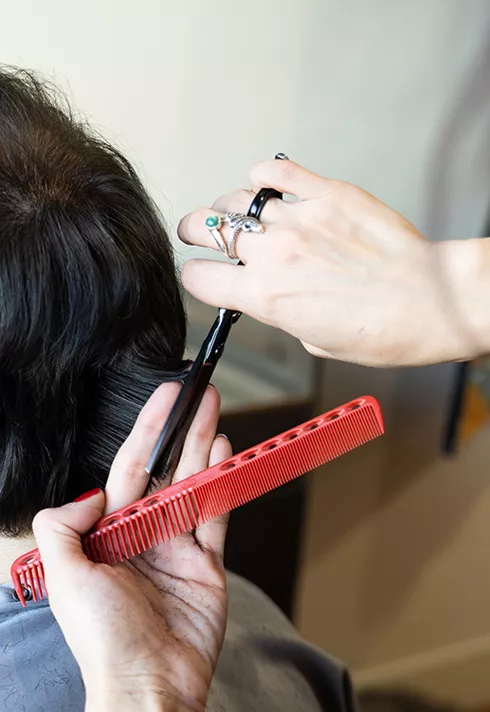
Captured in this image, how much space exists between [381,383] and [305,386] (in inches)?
15.4

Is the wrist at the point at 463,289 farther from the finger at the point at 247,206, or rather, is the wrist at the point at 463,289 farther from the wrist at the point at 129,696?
the wrist at the point at 129,696

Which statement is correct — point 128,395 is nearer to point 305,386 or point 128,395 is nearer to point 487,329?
point 487,329

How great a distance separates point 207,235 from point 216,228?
0.05 ft

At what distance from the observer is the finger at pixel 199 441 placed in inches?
28.0

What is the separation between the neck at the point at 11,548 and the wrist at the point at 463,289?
47 cm

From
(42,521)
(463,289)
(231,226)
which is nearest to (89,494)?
(42,521)

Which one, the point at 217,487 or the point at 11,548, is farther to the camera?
the point at 11,548

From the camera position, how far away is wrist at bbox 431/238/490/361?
64 centimetres

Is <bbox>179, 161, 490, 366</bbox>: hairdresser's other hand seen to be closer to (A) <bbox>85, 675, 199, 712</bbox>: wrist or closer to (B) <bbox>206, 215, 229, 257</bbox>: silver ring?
(B) <bbox>206, 215, 229, 257</bbox>: silver ring

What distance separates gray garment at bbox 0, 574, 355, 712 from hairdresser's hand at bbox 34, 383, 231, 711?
12cm

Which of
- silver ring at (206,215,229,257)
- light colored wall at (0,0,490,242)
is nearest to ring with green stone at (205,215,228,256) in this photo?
silver ring at (206,215,229,257)

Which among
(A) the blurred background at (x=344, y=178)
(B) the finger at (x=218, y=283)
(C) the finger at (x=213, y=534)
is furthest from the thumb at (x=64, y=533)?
(A) the blurred background at (x=344, y=178)

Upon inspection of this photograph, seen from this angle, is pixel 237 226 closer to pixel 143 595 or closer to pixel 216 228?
pixel 216 228

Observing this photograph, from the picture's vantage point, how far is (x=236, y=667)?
94cm
